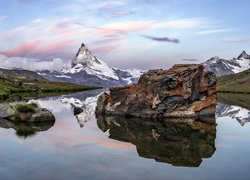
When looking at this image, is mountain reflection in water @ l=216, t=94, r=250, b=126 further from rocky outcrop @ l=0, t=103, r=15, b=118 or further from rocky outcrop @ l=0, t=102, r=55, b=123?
rocky outcrop @ l=0, t=103, r=15, b=118

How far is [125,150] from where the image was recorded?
45625 millimetres

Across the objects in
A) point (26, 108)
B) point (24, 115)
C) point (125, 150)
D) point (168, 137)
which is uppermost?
point (26, 108)

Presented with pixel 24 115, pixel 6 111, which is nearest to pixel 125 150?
pixel 24 115

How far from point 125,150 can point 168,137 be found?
10.9 m

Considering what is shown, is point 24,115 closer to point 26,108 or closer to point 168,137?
point 26,108

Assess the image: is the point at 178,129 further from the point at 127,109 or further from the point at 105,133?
the point at 127,109

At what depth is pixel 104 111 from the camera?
86938 mm

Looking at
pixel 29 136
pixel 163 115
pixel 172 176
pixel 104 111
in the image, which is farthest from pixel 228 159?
pixel 104 111

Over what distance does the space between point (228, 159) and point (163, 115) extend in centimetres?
3893

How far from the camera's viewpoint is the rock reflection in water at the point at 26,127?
57.2 m

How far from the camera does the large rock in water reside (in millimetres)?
80000

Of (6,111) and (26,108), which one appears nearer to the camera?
(26,108)

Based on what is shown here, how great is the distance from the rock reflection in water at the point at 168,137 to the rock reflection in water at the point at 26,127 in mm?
8726

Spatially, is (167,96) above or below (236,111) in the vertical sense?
above
